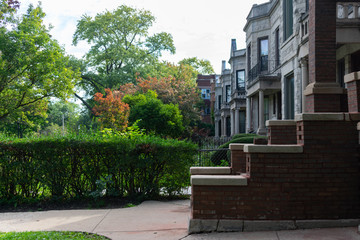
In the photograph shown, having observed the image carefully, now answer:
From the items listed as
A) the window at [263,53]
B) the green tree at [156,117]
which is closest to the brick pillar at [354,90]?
the window at [263,53]

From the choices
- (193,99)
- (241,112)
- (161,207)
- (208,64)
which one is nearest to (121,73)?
(193,99)

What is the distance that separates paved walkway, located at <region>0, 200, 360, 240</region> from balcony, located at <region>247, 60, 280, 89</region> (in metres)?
13.5

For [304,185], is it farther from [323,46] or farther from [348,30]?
[348,30]

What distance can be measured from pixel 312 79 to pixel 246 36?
19.5 meters

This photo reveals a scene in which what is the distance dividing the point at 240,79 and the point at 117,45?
706 inches

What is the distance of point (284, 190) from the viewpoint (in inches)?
217

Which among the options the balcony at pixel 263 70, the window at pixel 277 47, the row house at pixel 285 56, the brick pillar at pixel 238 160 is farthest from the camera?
the balcony at pixel 263 70

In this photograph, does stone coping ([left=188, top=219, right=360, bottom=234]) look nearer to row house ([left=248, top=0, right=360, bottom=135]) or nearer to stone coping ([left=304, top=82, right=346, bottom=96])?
row house ([left=248, top=0, right=360, bottom=135])

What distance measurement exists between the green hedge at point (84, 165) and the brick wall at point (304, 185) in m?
3.73

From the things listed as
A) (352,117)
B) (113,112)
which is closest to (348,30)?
(352,117)

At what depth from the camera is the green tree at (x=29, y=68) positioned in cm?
2715

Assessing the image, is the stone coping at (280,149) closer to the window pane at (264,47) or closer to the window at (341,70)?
the window at (341,70)

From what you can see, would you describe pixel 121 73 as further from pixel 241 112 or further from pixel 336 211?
pixel 336 211

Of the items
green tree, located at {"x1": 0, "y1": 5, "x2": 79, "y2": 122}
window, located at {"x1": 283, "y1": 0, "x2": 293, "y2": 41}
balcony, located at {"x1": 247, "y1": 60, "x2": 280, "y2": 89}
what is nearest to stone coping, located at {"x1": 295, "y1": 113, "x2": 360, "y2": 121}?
window, located at {"x1": 283, "y1": 0, "x2": 293, "y2": 41}
